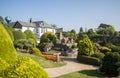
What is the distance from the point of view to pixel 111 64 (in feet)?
72.6

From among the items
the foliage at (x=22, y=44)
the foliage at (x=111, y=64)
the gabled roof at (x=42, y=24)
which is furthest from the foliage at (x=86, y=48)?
the gabled roof at (x=42, y=24)

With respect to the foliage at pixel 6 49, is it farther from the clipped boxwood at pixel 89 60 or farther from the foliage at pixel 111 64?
the clipped boxwood at pixel 89 60

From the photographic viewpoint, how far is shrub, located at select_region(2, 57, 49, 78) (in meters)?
6.66

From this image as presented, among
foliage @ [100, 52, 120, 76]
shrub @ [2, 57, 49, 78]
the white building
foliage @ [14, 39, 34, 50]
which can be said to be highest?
the white building

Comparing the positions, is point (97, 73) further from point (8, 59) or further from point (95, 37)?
point (95, 37)

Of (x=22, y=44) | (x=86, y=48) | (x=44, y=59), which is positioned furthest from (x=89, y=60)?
(x=22, y=44)

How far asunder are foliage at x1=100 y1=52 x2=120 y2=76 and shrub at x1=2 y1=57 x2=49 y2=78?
1599cm

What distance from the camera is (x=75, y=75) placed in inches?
822

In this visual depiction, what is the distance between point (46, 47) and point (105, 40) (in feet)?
68.6

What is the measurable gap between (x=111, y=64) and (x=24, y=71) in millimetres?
16808

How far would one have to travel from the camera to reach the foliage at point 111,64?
2189cm

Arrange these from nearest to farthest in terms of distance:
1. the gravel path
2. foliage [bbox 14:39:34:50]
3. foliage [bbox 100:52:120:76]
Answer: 1. the gravel path
2. foliage [bbox 100:52:120:76]
3. foliage [bbox 14:39:34:50]

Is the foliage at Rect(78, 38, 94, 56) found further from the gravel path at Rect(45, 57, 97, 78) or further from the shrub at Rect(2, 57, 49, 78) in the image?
the shrub at Rect(2, 57, 49, 78)

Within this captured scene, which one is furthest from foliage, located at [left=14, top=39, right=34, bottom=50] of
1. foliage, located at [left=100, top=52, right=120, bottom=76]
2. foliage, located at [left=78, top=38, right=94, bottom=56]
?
foliage, located at [left=100, top=52, right=120, bottom=76]
